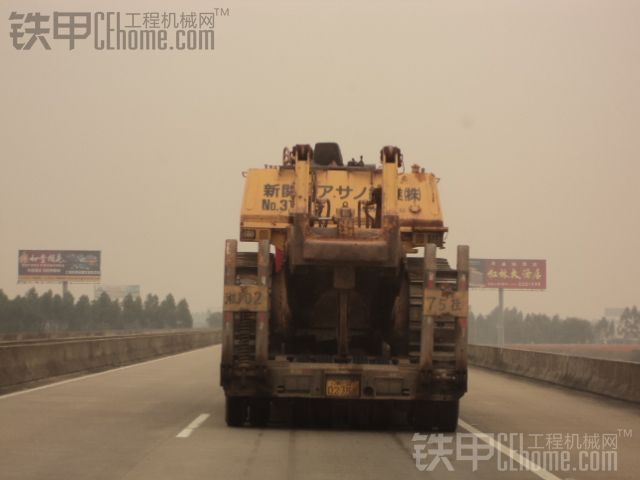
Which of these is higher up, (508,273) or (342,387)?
(508,273)

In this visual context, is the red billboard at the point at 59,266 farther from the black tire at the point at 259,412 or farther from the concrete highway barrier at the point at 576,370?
the black tire at the point at 259,412

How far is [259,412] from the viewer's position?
15.4m

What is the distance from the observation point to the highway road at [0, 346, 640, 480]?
37.1 ft

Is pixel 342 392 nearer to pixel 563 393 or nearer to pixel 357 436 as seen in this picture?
pixel 357 436

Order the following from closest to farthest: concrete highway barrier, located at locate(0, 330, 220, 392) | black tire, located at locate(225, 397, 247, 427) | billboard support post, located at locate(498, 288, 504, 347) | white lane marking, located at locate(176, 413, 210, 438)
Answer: white lane marking, located at locate(176, 413, 210, 438), black tire, located at locate(225, 397, 247, 427), concrete highway barrier, located at locate(0, 330, 220, 392), billboard support post, located at locate(498, 288, 504, 347)

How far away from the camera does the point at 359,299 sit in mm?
16078

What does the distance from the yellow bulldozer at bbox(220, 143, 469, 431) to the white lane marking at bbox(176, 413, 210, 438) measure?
1.90 feet

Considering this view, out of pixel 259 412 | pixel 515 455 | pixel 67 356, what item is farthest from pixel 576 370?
pixel 515 455

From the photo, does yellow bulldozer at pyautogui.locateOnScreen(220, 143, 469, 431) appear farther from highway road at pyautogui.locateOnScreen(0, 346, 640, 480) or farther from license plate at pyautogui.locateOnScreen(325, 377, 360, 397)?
highway road at pyautogui.locateOnScreen(0, 346, 640, 480)

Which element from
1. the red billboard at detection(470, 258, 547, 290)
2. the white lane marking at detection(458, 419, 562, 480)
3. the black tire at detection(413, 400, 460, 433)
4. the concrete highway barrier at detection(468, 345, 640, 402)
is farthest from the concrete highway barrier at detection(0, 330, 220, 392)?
the red billboard at detection(470, 258, 547, 290)

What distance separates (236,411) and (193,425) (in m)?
0.76

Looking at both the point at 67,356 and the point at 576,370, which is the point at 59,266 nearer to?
the point at 67,356

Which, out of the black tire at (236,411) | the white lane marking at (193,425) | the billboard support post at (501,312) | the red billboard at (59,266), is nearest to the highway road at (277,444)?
the white lane marking at (193,425)

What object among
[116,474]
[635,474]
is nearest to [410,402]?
[635,474]
